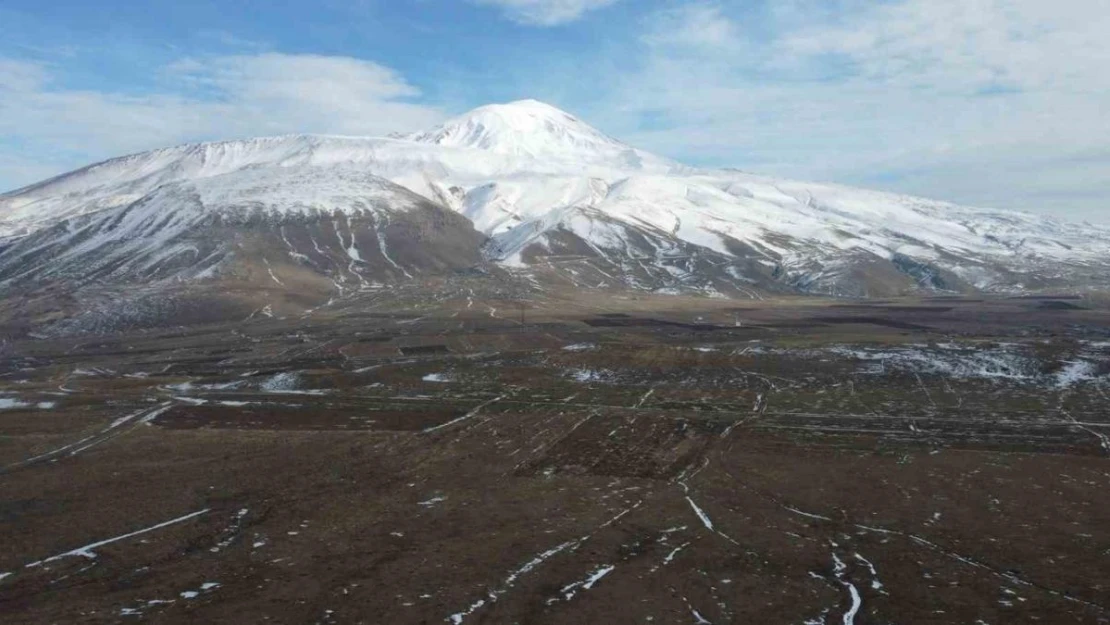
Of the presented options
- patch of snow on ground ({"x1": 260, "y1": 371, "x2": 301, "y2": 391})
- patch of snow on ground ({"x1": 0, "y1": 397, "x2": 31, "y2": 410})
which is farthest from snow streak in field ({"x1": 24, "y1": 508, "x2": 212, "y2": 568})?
patch of snow on ground ({"x1": 0, "y1": 397, "x2": 31, "y2": 410})

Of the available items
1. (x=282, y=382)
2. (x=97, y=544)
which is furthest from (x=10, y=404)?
(x=97, y=544)

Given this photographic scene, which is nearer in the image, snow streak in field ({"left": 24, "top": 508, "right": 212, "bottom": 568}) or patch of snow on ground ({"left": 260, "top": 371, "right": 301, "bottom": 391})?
snow streak in field ({"left": 24, "top": 508, "right": 212, "bottom": 568})

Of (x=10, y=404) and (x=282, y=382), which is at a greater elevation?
(x=10, y=404)

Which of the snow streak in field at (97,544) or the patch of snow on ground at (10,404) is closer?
the snow streak in field at (97,544)

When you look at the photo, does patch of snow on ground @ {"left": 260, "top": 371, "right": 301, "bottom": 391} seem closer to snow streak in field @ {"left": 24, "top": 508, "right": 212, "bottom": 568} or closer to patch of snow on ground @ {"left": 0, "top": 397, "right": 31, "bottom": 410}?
patch of snow on ground @ {"left": 0, "top": 397, "right": 31, "bottom": 410}

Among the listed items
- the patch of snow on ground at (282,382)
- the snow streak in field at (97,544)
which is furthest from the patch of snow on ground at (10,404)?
the snow streak in field at (97,544)

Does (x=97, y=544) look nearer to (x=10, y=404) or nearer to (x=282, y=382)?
(x=10, y=404)

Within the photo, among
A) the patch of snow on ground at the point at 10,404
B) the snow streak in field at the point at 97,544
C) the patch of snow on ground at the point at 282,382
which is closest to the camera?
the snow streak in field at the point at 97,544

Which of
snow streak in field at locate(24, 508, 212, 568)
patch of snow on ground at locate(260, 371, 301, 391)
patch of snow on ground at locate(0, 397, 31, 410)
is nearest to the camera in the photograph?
snow streak in field at locate(24, 508, 212, 568)

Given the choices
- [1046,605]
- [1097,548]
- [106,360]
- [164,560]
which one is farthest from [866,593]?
[106,360]

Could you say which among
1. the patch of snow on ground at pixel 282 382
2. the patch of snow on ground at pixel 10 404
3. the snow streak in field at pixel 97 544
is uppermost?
the snow streak in field at pixel 97 544

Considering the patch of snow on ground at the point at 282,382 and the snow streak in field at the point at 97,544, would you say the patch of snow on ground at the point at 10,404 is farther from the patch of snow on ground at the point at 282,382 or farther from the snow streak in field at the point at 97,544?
the snow streak in field at the point at 97,544
